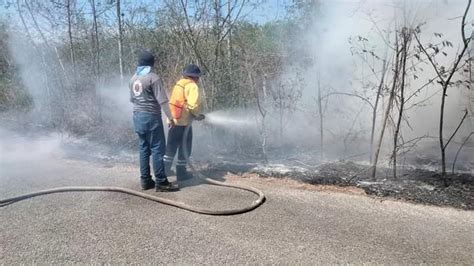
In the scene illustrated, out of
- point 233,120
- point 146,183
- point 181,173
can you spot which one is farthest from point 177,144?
point 233,120

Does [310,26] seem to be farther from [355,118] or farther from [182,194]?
[182,194]

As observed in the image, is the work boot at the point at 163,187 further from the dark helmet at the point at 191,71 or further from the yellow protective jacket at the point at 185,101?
the dark helmet at the point at 191,71

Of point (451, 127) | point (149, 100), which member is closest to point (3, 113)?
point (149, 100)

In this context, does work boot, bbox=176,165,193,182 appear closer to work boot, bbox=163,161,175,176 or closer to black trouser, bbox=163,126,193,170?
black trouser, bbox=163,126,193,170

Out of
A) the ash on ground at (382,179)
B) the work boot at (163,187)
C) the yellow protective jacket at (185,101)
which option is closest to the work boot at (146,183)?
the work boot at (163,187)

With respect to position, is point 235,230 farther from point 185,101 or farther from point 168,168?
point 168,168

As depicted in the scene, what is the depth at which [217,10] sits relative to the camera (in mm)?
7234

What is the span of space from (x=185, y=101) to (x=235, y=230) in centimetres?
203

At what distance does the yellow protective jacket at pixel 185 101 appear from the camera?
17.6ft

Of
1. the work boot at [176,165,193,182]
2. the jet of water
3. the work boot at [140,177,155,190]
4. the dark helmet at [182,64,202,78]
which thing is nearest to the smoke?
the jet of water

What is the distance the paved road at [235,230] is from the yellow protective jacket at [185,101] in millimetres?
952

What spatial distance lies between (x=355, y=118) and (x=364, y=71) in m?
0.82

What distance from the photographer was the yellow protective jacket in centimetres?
536

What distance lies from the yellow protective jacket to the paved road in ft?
3.12
